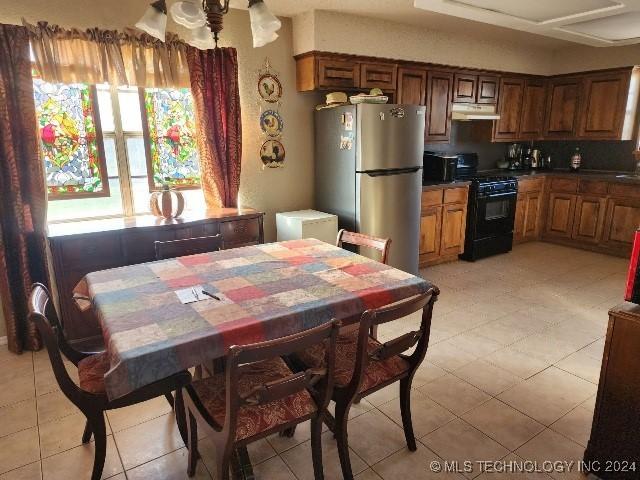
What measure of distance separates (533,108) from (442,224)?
2290 millimetres

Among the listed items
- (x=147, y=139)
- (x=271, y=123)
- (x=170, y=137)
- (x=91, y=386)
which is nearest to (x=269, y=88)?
(x=271, y=123)

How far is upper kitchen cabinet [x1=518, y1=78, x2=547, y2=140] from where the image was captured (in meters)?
5.28

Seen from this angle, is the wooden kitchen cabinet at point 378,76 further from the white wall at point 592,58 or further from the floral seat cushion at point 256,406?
the floral seat cushion at point 256,406

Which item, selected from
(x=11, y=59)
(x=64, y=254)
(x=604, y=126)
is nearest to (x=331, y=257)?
(x=64, y=254)

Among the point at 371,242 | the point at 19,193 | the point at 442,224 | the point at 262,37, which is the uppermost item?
the point at 262,37

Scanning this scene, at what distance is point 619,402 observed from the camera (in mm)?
1633

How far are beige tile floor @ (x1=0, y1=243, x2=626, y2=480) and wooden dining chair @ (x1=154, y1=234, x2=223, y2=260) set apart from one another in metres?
0.83

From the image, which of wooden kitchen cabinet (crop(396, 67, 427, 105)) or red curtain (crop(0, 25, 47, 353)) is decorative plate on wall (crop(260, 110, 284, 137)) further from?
red curtain (crop(0, 25, 47, 353))

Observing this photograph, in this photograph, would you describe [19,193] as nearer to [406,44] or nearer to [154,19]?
[154,19]

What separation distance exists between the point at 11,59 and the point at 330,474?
117 inches

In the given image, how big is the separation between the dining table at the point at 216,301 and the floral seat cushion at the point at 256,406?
7.7 inches

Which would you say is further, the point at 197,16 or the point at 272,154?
the point at 272,154

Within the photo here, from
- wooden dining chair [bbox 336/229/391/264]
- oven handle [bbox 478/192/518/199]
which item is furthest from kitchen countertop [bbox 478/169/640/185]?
wooden dining chair [bbox 336/229/391/264]

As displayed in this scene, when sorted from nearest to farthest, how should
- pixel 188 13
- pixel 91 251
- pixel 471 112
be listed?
1. pixel 188 13
2. pixel 91 251
3. pixel 471 112
